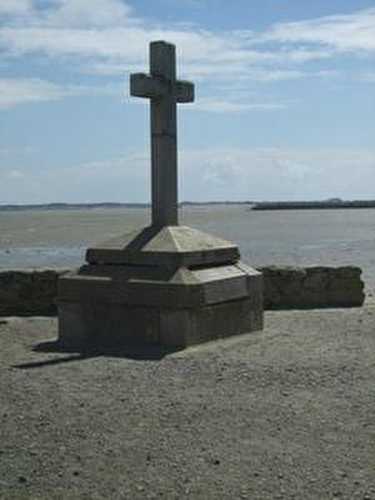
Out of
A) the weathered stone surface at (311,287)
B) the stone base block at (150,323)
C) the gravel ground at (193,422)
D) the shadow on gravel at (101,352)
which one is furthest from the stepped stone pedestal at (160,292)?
the weathered stone surface at (311,287)

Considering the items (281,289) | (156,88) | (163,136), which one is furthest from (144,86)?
(281,289)

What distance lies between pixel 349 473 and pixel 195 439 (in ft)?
3.59

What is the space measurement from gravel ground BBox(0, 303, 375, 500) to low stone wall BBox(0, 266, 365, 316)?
127 inches

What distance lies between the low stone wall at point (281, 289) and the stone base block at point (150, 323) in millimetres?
2595

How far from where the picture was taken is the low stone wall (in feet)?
41.5

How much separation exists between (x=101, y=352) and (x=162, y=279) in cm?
98

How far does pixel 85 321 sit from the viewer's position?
32.5 feet

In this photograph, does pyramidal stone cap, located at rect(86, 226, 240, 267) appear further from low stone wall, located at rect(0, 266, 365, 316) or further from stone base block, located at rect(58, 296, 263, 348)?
low stone wall, located at rect(0, 266, 365, 316)

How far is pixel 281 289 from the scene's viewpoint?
13.0 m

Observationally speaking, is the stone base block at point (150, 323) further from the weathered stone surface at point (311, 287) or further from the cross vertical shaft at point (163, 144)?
the weathered stone surface at point (311, 287)

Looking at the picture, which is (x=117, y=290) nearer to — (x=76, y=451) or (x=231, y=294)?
(x=231, y=294)

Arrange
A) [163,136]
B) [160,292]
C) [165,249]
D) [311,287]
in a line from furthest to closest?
[311,287] < [163,136] < [165,249] < [160,292]

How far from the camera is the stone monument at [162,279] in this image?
937cm

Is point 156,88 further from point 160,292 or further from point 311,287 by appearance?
point 311,287
